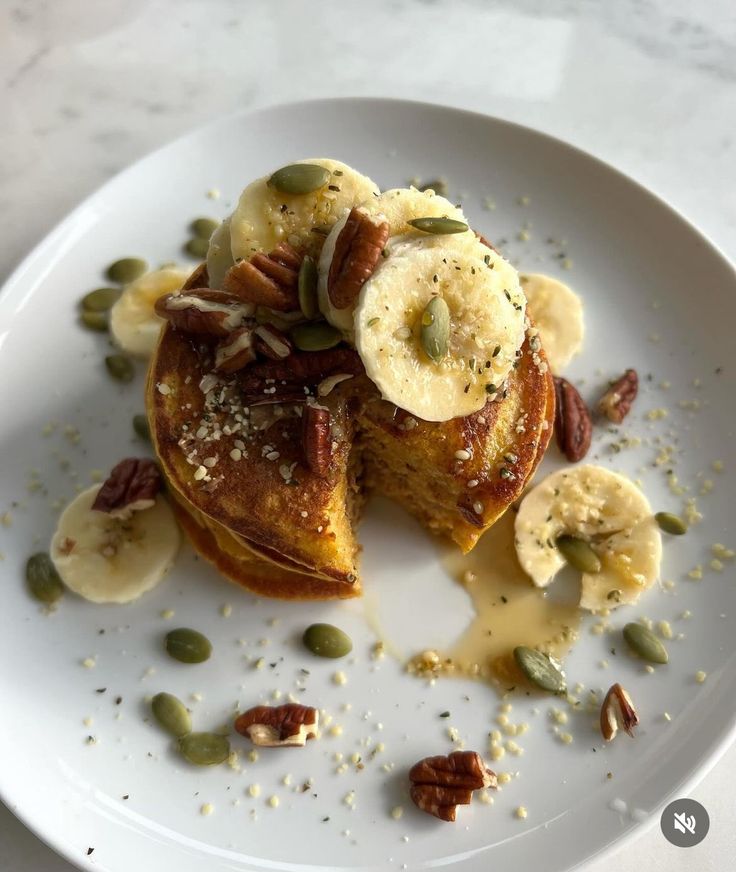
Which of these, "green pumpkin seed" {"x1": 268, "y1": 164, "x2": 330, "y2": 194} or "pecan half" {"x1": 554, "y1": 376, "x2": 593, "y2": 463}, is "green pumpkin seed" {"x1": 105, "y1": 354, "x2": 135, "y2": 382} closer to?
"green pumpkin seed" {"x1": 268, "y1": 164, "x2": 330, "y2": 194}

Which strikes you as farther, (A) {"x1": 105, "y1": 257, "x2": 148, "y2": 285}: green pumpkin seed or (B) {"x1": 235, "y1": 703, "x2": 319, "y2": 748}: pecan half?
(A) {"x1": 105, "y1": 257, "x2": 148, "y2": 285}: green pumpkin seed

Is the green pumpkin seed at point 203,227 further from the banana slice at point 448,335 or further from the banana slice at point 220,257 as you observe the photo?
the banana slice at point 448,335

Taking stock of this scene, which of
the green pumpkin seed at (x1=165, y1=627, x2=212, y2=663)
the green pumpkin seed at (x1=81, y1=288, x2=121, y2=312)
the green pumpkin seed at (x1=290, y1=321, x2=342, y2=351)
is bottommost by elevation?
the green pumpkin seed at (x1=165, y1=627, x2=212, y2=663)

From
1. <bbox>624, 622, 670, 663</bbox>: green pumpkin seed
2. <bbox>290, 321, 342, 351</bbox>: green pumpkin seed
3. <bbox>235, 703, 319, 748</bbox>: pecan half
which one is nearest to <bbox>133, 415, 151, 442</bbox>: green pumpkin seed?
<bbox>290, 321, 342, 351</bbox>: green pumpkin seed

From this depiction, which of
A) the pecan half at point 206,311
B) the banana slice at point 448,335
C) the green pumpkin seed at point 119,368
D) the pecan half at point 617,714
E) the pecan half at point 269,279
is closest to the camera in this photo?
the banana slice at point 448,335

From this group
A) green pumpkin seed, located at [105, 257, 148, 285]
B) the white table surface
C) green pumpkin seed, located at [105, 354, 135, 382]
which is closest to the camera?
green pumpkin seed, located at [105, 354, 135, 382]

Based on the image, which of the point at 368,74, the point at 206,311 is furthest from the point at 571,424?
the point at 368,74

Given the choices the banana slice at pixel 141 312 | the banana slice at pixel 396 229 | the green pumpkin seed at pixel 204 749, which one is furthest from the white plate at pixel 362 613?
the banana slice at pixel 396 229

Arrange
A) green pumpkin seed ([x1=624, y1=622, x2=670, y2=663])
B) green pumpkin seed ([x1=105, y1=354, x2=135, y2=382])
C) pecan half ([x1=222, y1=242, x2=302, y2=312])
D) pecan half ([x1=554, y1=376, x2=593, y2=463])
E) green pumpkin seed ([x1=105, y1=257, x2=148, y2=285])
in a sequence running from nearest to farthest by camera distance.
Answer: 1. pecan half ([x1=222, y1=242, x2=302, y2=312])
2. green pumpkin seed ([x1=624, y1=622, x2=670, y2=663])
3. pecan half ([x1=554, y1=376, x2=593, y2=463])
4. green pumpkin seed ([x1=105, y1=354, x2=135, y2=382])
5. green pumpkin seed ([x1=105, y1=257, x2=148, y2=285])
